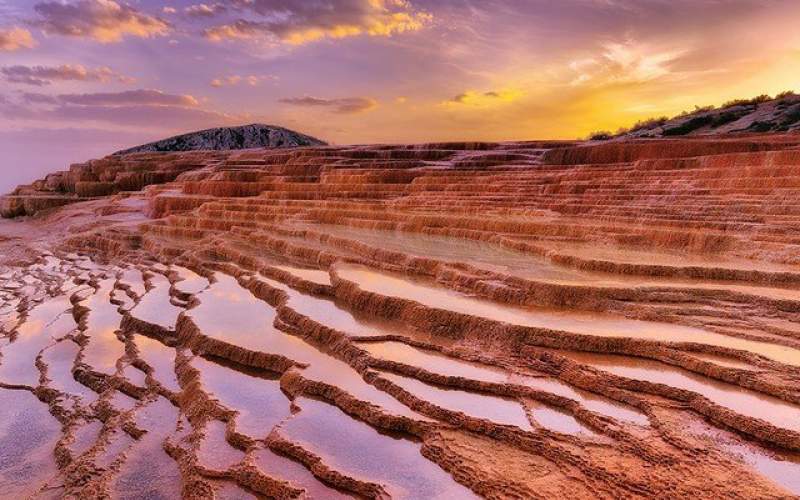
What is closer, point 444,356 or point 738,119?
point 444,356

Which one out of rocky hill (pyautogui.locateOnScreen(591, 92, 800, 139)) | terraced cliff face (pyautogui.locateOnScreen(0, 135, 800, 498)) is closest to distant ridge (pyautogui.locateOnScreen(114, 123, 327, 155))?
rocky hill (pyautogui.locateOnScreen(591, 92, 800, 139))

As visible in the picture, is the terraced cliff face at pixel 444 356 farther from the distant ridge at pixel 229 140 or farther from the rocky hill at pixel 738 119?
the distant ridge at pixel 229 140

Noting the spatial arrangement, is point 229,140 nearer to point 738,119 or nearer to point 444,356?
point 738,119

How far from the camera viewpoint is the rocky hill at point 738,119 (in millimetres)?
25922

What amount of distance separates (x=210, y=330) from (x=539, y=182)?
13.1 meters

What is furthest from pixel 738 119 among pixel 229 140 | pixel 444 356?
pixel 229 140

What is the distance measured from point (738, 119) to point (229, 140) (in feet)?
145

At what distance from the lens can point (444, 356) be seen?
6973 mm

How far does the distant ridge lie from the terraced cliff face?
43250 millimetres

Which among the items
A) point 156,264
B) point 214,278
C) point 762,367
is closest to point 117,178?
point 156,264

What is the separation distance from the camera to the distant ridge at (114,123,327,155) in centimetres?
5822

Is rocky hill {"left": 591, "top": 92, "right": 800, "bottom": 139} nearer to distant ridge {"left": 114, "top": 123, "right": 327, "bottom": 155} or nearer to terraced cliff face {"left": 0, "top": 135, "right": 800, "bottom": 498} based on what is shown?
terraced cliff face {"left": 0, "top": 135, "right": 800, "bottom": 498}

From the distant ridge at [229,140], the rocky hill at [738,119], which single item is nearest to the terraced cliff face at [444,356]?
the rocky hill at [738,119]

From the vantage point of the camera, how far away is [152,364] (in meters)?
7.98
